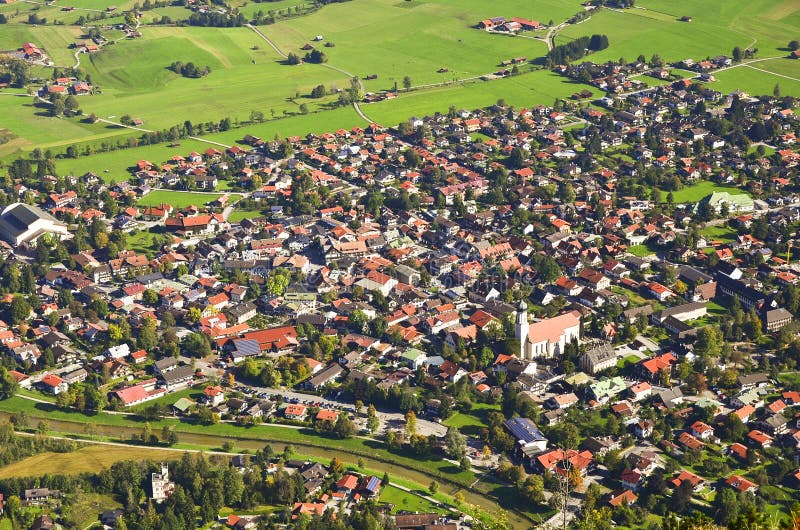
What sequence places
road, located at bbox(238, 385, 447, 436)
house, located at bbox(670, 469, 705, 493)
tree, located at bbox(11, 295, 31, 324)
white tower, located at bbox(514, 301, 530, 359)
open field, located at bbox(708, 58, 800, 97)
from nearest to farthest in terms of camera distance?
house, located at bbox(670, 469, 705, 493), road, located at bbox(238, 385, 447, 436), white tower, located at bbox(514, 301, 530, 359), tree, located at bbox(11, 295, 31, 324), open field, located at bbox(708, 58, 800, 97)

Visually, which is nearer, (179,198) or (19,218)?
(19,218)

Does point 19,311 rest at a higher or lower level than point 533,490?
lower

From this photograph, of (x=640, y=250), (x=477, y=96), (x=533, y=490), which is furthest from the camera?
(x=477, y=96)

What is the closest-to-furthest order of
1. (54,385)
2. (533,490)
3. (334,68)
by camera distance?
(533,490), (54,385), (334,68)

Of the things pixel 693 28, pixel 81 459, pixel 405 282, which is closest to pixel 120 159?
pixel 405 282

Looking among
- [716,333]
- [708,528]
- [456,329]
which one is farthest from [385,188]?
[708,528]

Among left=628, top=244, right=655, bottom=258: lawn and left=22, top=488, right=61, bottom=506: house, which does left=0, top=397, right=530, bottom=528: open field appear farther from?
left=628, top=244, right=655, bottom=258: lawn

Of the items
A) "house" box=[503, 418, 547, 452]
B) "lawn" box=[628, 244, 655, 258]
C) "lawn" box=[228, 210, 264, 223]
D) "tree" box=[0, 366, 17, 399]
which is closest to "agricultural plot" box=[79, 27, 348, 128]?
"lawn" box=[228, 210, 264, 223]

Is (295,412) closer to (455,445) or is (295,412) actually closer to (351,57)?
(455,445)
